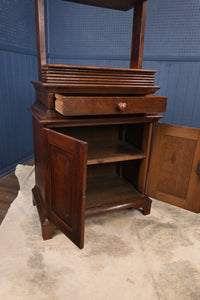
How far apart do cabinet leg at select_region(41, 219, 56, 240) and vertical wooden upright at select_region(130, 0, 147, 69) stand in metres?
1.51

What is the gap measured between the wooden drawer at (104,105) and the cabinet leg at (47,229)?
34.9 inches

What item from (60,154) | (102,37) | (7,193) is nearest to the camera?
(60,154)

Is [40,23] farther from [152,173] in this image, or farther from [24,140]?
[24,140]

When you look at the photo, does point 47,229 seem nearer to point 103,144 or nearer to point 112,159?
point 112,159

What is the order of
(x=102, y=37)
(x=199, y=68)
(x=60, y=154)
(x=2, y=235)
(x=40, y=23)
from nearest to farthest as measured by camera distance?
(x=60, y=154) → (x=40, y=23) → (x=2, y=235) → (x=199, y=68) → (x=102, y=37)

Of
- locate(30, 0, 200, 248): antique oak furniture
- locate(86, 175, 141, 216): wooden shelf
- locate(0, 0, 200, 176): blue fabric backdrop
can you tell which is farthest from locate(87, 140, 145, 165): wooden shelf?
locate(0, 0, 200, 176): blue fabric backdrop

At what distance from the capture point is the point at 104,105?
4.83 feet

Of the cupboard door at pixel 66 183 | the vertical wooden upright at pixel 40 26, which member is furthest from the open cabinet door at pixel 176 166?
the vertical wooden upright at pixel 40 26

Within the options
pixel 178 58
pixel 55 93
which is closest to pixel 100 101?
pixel 55 93

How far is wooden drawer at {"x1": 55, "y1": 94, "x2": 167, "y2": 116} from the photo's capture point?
1346 millimetres

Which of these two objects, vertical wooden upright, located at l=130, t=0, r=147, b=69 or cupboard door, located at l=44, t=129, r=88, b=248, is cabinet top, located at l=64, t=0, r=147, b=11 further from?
cupboard door, located at l=44, t=129, r=88, b=248

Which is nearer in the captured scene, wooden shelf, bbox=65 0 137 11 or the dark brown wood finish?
the dark brown wood finish

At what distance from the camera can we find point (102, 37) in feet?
10.2

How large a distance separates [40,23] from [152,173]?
1.57 meters
